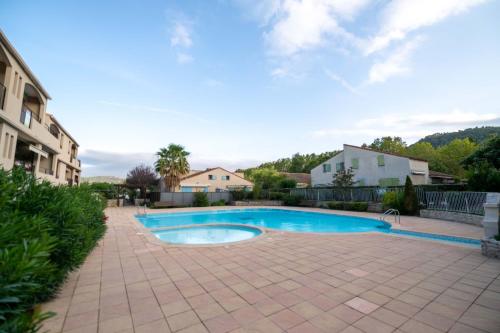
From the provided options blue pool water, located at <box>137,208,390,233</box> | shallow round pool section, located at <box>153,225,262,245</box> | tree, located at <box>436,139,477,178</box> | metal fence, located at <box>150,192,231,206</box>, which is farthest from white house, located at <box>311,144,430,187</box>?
shallow round pool section, located at <box>153,225,262,245</box>

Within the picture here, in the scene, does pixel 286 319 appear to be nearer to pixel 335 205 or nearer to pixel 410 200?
pixel 410 200

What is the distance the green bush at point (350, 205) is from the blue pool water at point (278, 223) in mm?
2699

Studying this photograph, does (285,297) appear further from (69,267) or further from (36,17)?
(36,17)

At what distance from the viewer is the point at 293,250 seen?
6246 millimetres

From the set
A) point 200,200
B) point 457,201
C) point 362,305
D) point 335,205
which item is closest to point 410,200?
point 457,201

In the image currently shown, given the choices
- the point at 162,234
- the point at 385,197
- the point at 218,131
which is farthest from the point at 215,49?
the point at 385,197

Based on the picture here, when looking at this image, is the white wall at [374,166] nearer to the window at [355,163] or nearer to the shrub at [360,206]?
the window at [355,163]

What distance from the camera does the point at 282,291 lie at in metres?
3.67

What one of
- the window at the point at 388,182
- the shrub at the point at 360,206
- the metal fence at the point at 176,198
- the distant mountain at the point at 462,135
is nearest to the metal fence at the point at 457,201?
the shrub at the point at 360,206

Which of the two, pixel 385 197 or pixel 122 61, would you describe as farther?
pixel 385 197

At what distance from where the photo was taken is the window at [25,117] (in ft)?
34.3

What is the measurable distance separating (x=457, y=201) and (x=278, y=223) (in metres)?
9.89

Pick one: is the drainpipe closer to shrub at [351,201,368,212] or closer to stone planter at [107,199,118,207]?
shrub at [351,201,368,212]

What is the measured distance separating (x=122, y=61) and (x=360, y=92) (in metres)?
13.5
